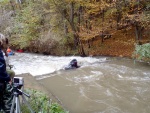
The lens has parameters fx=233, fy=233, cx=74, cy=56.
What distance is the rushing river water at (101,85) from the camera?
774 centimetres

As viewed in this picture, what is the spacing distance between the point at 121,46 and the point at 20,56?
7768 mm

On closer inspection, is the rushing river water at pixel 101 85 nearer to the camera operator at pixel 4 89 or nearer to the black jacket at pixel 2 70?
the camera operator at pixel 4 89

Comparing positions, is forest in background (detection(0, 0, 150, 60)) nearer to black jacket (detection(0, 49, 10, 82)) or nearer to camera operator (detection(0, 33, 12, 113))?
camera operator (detection(0, 33, 12, 113))

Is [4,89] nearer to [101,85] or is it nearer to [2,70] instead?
[2,70]

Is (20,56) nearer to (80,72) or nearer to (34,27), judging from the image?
(34,27)

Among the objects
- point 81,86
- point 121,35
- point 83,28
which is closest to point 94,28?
point 83,28

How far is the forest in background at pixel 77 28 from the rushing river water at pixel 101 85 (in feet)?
10.4

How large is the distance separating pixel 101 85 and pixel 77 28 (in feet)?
29.3

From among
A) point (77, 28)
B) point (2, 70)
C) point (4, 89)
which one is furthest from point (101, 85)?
point (77, 28)

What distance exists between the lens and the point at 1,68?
125 inches

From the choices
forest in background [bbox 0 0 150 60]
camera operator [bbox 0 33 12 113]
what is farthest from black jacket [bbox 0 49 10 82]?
forest in background [bbox 0 0 150 60]

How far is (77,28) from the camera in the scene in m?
18.0

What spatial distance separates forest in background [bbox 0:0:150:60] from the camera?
16.6 meters

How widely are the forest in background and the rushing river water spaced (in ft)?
10.4
